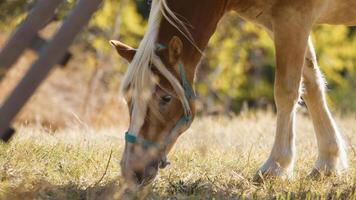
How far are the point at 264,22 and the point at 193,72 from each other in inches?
33.8

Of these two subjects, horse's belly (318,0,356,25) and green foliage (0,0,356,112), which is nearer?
horse's belly (318,0,356,25)

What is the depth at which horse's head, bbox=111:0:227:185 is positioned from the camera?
4664 millimetres

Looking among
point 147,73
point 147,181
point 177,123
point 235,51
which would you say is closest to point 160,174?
point 177,123

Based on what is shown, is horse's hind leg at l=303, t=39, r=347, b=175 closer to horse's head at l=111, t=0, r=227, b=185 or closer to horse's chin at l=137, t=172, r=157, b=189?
horse's head at l=111, t=0, r=227, b=185

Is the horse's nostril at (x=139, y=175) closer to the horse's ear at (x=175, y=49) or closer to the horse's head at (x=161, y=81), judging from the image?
the horse's head at (x=161, y=81)

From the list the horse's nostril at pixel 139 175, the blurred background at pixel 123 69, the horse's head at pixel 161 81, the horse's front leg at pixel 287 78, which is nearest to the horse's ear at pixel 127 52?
the horse's head at pixel 161 81

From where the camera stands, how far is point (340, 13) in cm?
591

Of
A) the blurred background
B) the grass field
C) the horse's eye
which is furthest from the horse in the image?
the blurred background

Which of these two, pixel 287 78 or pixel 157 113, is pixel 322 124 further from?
pixel 157 113

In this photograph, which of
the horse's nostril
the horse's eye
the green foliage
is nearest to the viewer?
the horse's nostril

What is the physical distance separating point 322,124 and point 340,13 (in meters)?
0.92

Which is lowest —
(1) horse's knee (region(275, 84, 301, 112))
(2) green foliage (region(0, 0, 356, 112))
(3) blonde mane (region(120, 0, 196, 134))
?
(2) green foliage (region(0, 0, 356, 112))

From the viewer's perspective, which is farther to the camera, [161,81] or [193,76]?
[193,76]

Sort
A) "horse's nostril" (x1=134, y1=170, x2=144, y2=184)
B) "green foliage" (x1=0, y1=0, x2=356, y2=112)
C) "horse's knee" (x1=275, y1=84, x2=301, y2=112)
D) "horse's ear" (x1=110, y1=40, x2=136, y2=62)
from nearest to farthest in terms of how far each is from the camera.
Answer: "horse's nostril" (x1=134, y1=170, x2=144, y2=184) → "horse's ear" (x1=110, y1=40, x2=136, y2=62) → "horse's knee" (x1=275, y1=84, x2=301, y2=112) → "green foliage" (x1=0, y1=0, x2=356, y2=112)
